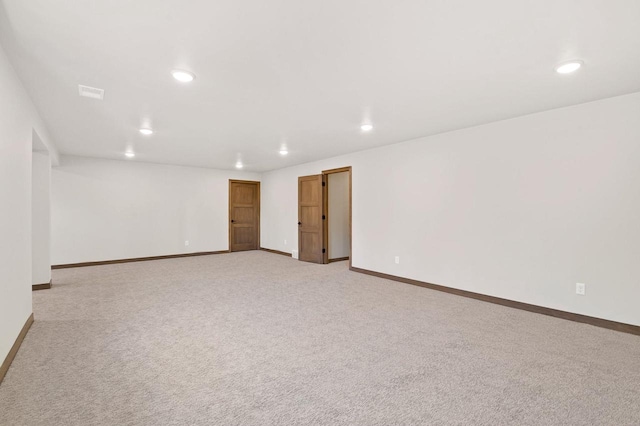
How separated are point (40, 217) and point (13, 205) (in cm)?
257

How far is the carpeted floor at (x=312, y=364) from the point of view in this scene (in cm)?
187

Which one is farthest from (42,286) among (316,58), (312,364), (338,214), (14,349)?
(338,214)

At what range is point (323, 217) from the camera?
277 inches

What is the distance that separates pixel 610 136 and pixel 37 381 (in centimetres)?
546

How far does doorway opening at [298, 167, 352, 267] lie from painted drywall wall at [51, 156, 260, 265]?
98.3 inches

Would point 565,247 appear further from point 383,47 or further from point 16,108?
point 16,108

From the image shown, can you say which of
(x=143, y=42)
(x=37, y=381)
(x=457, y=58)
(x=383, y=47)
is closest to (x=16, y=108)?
(x=143, y=42)

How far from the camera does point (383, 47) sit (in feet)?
7.36

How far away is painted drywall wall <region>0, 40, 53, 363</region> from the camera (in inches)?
89.8

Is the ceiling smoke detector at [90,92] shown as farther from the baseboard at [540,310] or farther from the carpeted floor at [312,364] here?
the baseboard at [540,310]

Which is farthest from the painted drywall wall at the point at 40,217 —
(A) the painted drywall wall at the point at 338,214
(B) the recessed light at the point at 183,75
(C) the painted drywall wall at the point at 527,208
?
(C) the painted drywall wall at the point at 527,208

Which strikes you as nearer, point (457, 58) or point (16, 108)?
point (457, 58)

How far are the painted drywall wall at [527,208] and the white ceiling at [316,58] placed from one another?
1.23 feet

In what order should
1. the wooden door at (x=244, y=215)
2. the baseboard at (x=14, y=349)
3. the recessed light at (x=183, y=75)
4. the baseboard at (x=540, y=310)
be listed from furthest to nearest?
the wooden door at (x=244, y=215)
the baseboard at (x=540, y=310)
the recessed light at (x=183, y=75)
the baseboard at (x=14, y=349)
